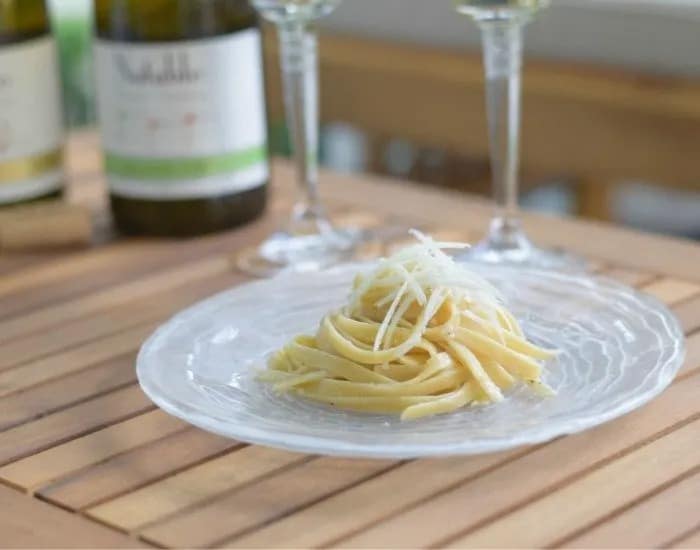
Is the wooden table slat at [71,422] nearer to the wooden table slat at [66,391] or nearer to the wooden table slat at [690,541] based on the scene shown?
the wooden table slat at [66,391]

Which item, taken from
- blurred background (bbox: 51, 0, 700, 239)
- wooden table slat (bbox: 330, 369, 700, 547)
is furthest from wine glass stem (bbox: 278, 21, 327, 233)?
blurred background (bbox: 51, 0, 700, 239)

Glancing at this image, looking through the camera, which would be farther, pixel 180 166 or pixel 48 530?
pixel 180 166

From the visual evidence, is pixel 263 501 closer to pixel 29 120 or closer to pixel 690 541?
pixel 690 541

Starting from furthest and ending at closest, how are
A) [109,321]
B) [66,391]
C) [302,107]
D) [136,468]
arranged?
[302,107]
[109,321]
[66,391]
[136,468]

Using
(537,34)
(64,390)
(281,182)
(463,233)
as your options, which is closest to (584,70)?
(537,34)

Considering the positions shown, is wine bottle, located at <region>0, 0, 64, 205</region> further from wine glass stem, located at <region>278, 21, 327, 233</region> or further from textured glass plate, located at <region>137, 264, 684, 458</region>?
textured glass plate, located at <region>137, 264, 684, 458</region>

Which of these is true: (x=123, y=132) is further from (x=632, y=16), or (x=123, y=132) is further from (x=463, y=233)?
(x=632, y=16)

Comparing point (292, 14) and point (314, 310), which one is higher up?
point (292, 14)

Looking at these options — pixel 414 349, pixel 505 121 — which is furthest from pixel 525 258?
pixel 414 349
